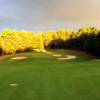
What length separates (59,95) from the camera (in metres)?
5.57

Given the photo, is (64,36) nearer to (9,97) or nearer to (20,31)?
(20,31)

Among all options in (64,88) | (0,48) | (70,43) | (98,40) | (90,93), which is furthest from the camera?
(70,43)

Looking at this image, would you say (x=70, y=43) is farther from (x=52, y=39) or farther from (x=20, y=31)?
(x=20, y=31)

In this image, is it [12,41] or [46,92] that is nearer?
[46,92]

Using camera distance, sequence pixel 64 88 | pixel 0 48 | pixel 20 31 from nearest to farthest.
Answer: pixel 64 88
pixel 0 48
pixel 20 31

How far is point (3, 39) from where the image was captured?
45312 millimetres

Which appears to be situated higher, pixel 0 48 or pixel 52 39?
pixel 52 39

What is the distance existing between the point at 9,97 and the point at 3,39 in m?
43.1

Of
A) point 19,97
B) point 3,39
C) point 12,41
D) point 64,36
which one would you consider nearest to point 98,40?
point 12,41

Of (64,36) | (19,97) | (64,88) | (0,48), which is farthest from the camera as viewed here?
(64,36)

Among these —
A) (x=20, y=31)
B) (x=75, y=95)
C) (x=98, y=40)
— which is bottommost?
(x=75, y=95)

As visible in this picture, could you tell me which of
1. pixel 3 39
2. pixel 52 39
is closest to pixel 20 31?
pixel 3 39

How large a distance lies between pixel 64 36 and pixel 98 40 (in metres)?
43.3

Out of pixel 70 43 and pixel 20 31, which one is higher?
pixel 20 31
